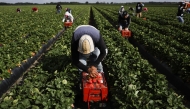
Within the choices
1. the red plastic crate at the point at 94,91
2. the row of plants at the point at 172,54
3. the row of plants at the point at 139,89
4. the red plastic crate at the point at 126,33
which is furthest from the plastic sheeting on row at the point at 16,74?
the row of plants at the point at 172,54

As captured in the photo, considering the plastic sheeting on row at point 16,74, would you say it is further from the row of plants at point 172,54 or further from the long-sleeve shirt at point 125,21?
the long-sleeve shirt at point 125,21

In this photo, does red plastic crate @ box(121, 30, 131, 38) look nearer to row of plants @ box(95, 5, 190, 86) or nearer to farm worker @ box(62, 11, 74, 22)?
row of plants @ box(95, 5, 190, 86)

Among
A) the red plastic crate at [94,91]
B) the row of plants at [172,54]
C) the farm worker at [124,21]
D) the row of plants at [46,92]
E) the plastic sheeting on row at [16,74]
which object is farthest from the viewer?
the farm worker at [124,21]

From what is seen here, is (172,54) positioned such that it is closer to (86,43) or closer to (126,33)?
(86,43)

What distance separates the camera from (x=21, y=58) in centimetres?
789

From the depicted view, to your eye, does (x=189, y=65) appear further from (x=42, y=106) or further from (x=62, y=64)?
(x=42, y=106)

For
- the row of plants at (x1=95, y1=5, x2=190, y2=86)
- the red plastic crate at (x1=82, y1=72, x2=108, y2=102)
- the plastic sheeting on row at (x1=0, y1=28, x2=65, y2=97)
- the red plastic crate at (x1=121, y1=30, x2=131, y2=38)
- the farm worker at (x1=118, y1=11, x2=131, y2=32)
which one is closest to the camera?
the red plastic crate at (x1=82, y1=72, x2=108, y2=102)

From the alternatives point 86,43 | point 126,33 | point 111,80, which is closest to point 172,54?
point 111,80

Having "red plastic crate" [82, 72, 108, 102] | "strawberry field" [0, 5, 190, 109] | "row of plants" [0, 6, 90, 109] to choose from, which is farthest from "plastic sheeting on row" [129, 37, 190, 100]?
"row of plants" [0, 6, 90, 109]

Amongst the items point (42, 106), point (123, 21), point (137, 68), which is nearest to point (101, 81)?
point (42, 106)

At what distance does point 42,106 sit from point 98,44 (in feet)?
5.46

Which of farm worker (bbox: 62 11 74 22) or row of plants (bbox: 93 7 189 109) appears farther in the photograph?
farm worker (bbox: 62 11 74 22)

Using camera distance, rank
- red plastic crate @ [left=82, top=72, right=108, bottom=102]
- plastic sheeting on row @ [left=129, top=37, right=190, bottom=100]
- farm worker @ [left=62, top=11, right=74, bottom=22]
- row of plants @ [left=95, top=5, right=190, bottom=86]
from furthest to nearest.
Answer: farm worker @ [left=62, top=11, right=74, bottom=22]
row of plants @ [left=95, top=5, right=190, bottom=86]
plastic sheeting on row @ [left=129, top=37, right=190, bottom=100]
red plastic crate @ [left=82, top=72, right=108, bottom=102]

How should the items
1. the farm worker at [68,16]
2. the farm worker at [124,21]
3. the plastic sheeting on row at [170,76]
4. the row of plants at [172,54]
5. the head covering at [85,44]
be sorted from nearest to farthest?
the head covering at [85,44]
the plastic sheeting on row at [170,76]
the row of plants at [172,54]
the farm worker at [124,21]
the farm worker at [68,16]
